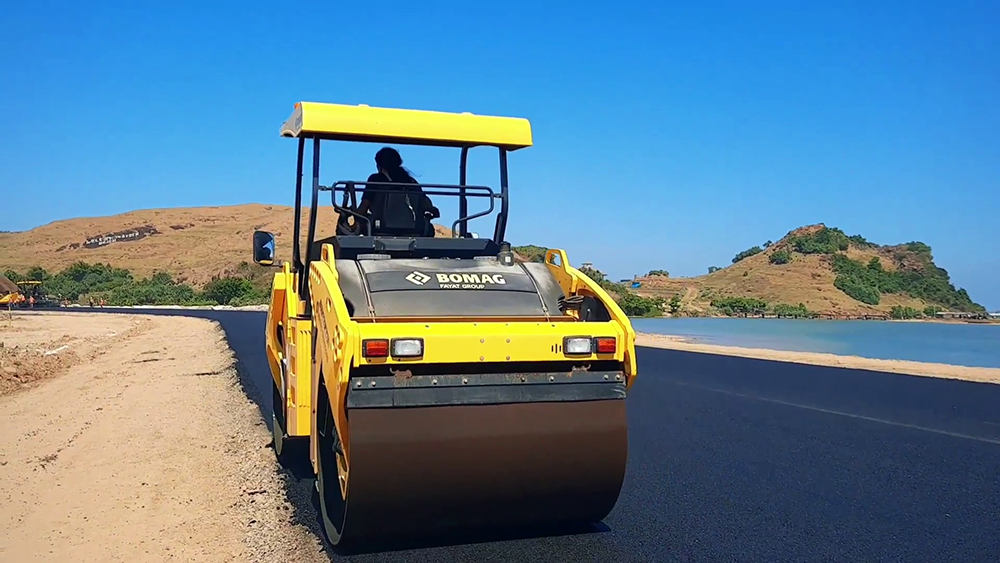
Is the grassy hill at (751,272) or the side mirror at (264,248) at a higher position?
the grassy hill at (751,272)

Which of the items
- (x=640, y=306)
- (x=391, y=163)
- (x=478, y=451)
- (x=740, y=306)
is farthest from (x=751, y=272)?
(x=478, y=451)

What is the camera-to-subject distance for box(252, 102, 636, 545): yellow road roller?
4234 mm

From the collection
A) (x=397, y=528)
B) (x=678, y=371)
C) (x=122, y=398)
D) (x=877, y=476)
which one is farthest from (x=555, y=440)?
(x=678, y=371)

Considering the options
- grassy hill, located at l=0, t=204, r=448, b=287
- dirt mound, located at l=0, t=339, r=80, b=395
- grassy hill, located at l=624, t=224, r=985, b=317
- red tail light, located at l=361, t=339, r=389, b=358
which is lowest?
dirt mound, located at l=0, t=339, r=80, b=395

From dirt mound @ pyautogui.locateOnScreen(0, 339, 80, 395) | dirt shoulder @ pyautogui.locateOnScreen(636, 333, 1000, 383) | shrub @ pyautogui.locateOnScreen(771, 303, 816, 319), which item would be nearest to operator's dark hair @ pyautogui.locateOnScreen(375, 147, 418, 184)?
dirt mound @ pyautogui.locateOnScreen(0, 339, 80, 395)

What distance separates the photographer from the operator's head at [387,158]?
625cm

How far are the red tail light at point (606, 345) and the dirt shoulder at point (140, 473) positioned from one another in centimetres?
183

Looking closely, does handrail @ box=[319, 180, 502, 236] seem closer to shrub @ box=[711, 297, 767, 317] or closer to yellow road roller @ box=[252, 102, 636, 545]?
yellow road roller @ box=[252, 102, 636, 545]

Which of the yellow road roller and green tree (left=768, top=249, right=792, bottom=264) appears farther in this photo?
green tree (left=768, top=249, right=792, bottom=264)

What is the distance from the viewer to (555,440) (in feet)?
14.5

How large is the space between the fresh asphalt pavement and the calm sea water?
403 inches

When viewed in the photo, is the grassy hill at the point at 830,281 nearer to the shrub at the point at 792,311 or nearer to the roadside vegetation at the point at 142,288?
the shrub at the point at 792,311

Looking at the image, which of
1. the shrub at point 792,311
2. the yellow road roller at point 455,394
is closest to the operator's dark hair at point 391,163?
the yellow road roller at point 455,394

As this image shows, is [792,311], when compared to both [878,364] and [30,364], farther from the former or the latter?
[30,364]
